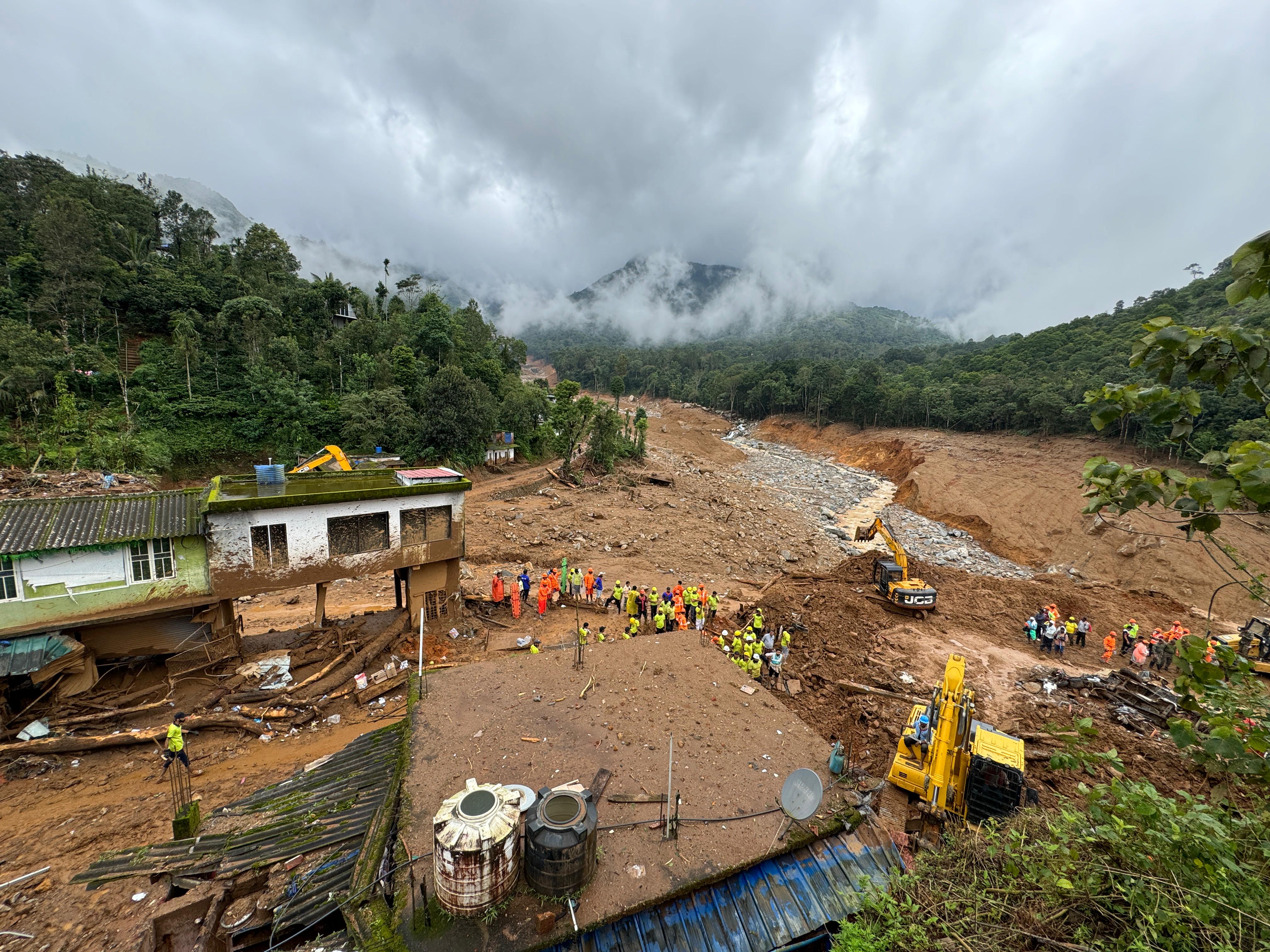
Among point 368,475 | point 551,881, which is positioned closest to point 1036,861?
point 551,881

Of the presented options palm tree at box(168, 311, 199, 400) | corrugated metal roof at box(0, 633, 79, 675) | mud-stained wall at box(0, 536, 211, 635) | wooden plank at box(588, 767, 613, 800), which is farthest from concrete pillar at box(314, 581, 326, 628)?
palm tree at box(168, 311, 199, 400)

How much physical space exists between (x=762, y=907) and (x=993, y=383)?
57.6 meters

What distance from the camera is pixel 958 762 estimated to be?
27.5ft

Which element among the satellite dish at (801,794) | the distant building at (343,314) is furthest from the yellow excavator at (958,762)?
the distant building at (343,314)

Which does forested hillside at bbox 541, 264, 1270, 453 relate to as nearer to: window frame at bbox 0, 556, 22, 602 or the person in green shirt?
the person in green shirt

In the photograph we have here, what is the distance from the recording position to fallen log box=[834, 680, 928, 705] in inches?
520

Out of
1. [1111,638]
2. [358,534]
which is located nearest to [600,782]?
[358,534]

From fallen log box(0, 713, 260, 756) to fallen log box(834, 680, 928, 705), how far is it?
550 inches

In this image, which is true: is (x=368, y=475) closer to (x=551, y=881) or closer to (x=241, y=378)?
(x=551, y=881)

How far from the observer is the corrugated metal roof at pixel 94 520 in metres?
10.2

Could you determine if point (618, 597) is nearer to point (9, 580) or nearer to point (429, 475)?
point (429, 475)

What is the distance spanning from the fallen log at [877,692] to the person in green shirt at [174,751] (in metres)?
14.5

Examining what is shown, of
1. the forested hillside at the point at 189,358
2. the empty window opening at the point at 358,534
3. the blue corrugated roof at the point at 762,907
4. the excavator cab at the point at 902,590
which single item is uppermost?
the forested hillside at the point at 189,358

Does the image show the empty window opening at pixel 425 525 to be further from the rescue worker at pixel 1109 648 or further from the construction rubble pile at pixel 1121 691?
the rescue worker at pixel 1109 648
